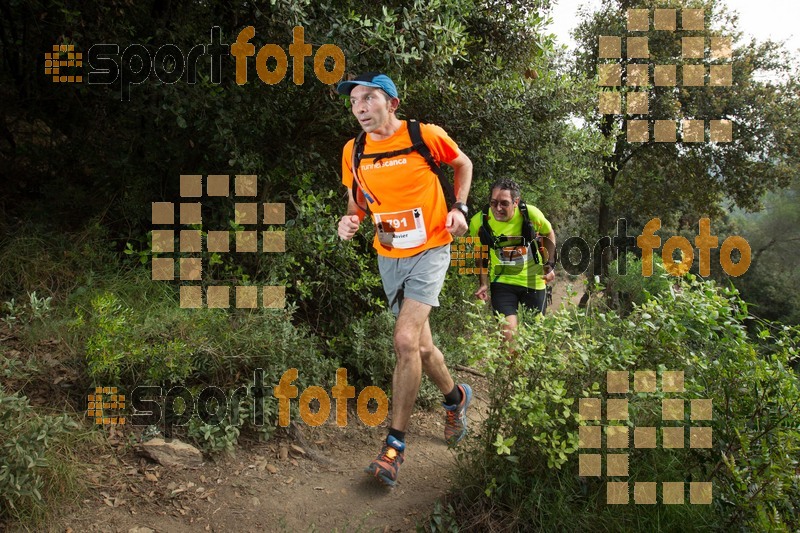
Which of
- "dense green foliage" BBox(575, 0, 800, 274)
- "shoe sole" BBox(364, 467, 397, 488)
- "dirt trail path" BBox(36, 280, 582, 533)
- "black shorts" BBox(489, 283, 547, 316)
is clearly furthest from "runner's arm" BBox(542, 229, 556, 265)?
"dense green foliage" BBox(575, 0, 800, 274)

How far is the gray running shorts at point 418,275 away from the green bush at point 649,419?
54 cm

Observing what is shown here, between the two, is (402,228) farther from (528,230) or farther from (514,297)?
(514,297)

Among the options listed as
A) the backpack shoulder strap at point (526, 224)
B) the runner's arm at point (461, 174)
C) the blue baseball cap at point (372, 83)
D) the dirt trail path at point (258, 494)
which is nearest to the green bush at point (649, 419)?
the dirt trail path at point (258, 494)

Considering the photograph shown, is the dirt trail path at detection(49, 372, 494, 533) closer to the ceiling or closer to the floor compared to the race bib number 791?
closer to the floor

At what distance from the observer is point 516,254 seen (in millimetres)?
5746

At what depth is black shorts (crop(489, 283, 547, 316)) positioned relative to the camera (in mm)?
5766

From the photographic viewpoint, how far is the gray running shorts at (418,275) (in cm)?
392

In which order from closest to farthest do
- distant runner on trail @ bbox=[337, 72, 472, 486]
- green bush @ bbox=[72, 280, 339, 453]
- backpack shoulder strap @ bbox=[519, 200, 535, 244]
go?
distant runner on trail @ bbox=[337, 72, 472, 486] → green bush @ bbox=[72, 280, 339, 453] → backpack shoulder strap @ bbox=[519, 200, 535, 244]

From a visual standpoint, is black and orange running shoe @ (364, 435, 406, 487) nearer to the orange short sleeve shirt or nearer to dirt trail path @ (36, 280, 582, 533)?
dirt trail path @ (36, 280, 582, 533)

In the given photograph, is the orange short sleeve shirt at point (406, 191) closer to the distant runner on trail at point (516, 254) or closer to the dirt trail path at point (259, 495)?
the dirt trail path at point (259, 495)

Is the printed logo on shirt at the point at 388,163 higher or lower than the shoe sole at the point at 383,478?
higher

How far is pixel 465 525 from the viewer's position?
132 inches

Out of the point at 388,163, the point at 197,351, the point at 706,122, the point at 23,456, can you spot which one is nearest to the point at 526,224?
the point at 388,163

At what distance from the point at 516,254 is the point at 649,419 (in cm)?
259
